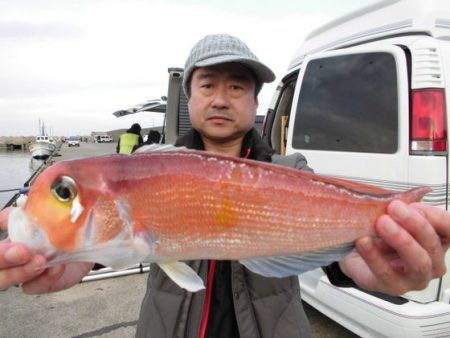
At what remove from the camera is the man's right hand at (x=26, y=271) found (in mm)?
1274

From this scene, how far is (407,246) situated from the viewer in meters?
1.48

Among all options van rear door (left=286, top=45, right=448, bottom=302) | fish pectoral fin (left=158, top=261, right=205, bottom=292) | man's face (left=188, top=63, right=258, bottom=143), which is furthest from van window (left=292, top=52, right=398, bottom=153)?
fish pectoral fin (left=158, top=261, right=205, bottom=292)

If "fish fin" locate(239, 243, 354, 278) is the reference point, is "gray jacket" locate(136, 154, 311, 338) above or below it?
below

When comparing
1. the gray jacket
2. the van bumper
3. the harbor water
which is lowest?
the harbor water

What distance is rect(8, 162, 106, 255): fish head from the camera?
1.30 m

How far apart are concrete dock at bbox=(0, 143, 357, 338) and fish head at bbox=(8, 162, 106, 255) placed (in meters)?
3.06

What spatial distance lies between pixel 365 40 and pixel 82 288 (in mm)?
4554

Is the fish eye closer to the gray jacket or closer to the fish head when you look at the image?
the fish head

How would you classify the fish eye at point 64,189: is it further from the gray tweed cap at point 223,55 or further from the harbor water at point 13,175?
the harbor water at point 13,175

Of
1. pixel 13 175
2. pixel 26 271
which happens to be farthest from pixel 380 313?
pixel 13 175

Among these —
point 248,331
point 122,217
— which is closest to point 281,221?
point 122,217

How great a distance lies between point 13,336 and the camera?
12.9 ft

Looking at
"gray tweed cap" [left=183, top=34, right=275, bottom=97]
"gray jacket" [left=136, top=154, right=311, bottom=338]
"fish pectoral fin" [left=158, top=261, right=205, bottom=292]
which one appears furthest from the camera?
"gray tweed cap" [left=183, top=34, right=275, bottom=97]

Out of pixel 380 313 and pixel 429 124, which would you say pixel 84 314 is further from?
pixel 429 124
